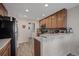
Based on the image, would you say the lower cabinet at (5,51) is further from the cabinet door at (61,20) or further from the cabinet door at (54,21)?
the cabinet door at (61,20)

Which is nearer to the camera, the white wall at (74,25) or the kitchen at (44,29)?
the kitchen at (44,29)

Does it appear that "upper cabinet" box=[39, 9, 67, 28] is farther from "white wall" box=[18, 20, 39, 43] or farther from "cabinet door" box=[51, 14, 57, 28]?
"white wall" box=[18, 20, 39, 43]

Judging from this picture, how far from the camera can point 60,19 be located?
2.37 m

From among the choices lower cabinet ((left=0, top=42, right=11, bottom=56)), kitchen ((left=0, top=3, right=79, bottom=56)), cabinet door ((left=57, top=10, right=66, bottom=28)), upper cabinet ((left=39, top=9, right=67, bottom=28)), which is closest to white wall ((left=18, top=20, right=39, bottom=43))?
kitchen ((left=0, top=3, right=79, bottom=56))

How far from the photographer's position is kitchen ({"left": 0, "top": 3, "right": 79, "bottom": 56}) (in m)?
1.83

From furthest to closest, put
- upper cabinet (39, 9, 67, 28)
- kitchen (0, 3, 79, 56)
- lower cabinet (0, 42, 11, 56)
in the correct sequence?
1. upper cabinet (39, 9, 67, 28)
2. kitchen (0, 3, 79, 56)
3. lower cabinet (0, 42, 11, 56)

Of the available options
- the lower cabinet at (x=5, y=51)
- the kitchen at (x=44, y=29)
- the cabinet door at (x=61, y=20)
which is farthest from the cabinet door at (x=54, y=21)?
the lower cabinet at (x=5, y=51)

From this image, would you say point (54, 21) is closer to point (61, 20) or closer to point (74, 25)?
point (61, 20)

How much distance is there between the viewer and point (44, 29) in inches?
78.4

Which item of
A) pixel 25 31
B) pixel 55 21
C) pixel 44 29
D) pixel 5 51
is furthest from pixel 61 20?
pixel 5 51

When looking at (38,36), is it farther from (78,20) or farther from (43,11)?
(78,20)

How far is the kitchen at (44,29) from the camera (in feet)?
6.00

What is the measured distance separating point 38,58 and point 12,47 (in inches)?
72.2

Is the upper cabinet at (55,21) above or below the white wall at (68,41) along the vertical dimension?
above
